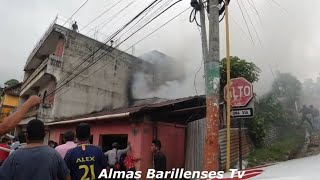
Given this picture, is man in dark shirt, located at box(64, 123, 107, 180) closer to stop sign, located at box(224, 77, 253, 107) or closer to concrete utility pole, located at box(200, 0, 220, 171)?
concrete utility pole, located at box(200, 0, 220, 171)

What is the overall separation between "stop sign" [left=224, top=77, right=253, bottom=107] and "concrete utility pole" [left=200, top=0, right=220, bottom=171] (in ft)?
1.21

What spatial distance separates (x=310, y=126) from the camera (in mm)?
15133

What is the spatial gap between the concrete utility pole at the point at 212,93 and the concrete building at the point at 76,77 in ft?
44.3

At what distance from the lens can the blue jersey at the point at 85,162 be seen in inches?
159

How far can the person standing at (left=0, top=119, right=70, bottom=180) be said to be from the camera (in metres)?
2.97

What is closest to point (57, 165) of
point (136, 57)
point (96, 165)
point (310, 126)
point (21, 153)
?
point (21, 153)

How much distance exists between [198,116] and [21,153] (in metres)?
7.46

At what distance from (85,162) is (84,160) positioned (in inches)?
1.1

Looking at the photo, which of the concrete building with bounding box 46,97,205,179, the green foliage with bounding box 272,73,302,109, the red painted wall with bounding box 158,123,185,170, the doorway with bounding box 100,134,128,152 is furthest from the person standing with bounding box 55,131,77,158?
the green foliage with bounding box 272,73,302,109

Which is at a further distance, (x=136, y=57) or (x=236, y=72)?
(x=136, y=57)

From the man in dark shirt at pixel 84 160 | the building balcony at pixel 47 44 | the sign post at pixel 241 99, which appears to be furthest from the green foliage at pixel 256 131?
the building balcony at pixel 47 44

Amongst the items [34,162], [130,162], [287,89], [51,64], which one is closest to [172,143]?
[130,162]

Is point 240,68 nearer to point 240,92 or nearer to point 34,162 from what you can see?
point 240,92

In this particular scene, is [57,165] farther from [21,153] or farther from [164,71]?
[164,71]
